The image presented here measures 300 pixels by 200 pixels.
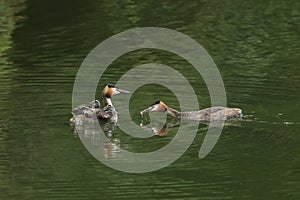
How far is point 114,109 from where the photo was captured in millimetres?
11875

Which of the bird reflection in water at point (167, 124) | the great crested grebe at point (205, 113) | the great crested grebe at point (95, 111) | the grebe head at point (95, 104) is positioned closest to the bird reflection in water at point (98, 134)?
the great crested grebe at point (95, 111)

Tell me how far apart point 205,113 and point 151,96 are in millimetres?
1295

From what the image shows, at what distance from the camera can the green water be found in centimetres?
898

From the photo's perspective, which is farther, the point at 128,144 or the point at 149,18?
the point at 149,18

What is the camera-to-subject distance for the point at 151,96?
12641 millimetres

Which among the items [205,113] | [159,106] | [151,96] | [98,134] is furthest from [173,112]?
[98,134]

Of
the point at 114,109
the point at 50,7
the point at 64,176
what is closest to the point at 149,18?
the point at 50,7

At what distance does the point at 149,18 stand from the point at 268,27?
264 cm

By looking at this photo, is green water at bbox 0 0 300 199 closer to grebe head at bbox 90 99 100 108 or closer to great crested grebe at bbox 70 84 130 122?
great crested grebe at bbox 70 84 130 122

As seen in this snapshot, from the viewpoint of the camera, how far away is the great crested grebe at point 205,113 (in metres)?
11.4

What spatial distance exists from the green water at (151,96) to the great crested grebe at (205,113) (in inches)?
7.9

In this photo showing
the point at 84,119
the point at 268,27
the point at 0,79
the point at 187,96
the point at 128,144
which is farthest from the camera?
the point at 268,27

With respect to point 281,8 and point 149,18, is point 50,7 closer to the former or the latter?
point 149,18

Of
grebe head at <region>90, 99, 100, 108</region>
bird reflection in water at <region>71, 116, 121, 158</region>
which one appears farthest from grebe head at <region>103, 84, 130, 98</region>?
bird reflection in water at <region>71, 116, 121, 158</region>
